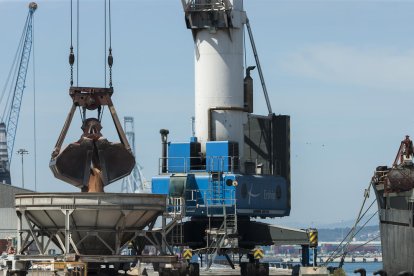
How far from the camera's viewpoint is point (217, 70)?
7819 cm

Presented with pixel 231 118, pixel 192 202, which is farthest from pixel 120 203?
pixel 231 118

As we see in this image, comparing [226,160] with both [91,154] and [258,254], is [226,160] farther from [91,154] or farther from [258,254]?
[91,154]

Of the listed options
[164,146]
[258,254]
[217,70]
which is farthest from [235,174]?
[217,70]

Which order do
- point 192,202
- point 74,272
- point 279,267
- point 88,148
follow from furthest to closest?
point 279,267 → point 192,202 → point 88,148 → point 74,272

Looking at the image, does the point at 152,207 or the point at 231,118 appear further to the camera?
the point at 231,118

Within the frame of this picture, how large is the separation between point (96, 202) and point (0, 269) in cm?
2471

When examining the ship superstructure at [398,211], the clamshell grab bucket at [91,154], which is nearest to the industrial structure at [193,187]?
the clamshell grab bucket at [91,154]

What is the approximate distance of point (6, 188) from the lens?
129 m

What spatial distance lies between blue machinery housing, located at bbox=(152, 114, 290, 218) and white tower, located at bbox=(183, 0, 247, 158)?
1.51 metres

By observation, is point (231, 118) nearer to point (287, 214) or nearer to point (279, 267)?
point (287, 214)

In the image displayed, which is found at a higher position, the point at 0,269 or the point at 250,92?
the point at 250,92

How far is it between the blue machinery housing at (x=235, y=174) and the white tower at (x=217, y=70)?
4.94ft

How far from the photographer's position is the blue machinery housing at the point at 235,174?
243ft

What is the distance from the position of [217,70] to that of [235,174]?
23.8ft
